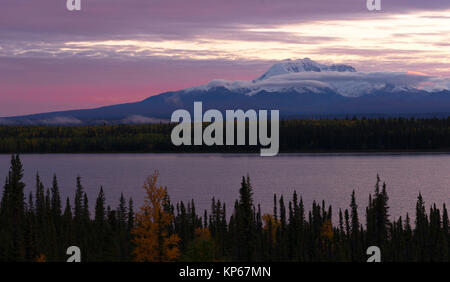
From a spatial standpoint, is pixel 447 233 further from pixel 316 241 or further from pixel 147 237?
pixel 147 237

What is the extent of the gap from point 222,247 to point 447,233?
32.5 m

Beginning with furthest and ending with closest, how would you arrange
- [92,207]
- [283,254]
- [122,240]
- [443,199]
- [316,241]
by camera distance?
[443,199] < [92,207] < [316,241] < [283,254] < [122,240]

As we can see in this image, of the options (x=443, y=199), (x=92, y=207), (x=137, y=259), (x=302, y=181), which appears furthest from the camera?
(x=302, y=181)

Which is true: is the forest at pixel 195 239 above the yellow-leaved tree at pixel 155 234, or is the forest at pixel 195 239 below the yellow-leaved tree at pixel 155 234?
below

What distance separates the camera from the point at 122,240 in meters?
57.7

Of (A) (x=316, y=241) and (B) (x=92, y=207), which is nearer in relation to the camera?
(A) (x=316, y=241)

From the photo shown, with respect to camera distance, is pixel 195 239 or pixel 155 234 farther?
pixel 195 239

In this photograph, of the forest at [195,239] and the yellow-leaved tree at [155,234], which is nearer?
the yellow-leaved tree at [155,234]

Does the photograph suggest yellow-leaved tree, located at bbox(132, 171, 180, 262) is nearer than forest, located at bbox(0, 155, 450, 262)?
Yes

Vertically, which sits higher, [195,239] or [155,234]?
[155,234]

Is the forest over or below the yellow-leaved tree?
below
